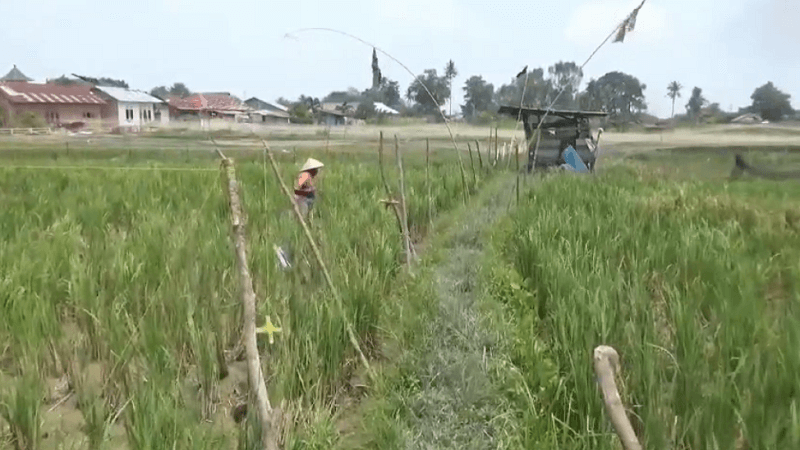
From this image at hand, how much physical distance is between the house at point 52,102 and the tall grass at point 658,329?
12946mm

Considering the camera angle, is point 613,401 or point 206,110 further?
point 206,110

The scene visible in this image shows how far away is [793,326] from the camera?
2.05 meters

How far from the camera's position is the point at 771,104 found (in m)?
9.35

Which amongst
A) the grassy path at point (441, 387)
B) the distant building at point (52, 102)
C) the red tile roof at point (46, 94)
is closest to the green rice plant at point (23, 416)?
the grassy path at point (441, 387)

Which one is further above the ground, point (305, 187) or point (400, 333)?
point (305, 187)

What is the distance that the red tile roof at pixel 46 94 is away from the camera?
43.6 feet

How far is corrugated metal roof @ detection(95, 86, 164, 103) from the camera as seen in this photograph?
14805 mm

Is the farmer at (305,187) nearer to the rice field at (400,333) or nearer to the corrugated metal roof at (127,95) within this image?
the rice field at (400,333)

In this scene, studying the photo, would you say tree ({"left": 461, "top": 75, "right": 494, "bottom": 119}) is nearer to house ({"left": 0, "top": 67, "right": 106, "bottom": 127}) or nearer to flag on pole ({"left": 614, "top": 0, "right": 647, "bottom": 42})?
house ({"left": 0, "top": 67, "right": 106, "bottom": 127})

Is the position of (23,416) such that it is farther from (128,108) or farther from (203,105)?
(128,108)

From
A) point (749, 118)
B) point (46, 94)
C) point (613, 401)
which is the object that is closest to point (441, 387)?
point (613, 401)

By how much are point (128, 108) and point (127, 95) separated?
673 millimetres

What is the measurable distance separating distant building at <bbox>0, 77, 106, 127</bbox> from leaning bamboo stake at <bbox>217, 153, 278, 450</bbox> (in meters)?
13.2

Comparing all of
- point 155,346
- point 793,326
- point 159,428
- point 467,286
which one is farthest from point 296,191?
point 793,326
